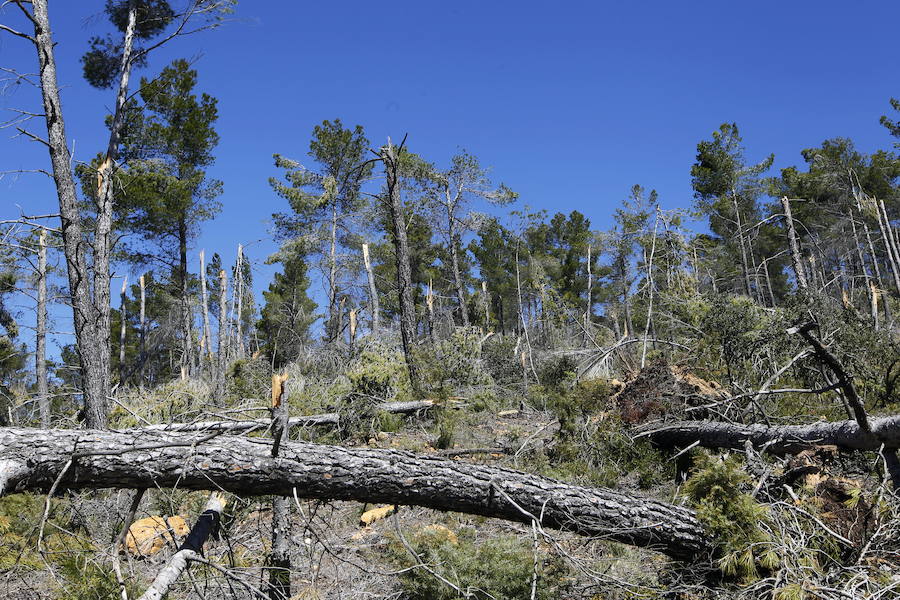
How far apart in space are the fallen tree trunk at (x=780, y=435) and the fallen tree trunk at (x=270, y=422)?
3721 mm

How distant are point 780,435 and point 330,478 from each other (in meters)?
3.87

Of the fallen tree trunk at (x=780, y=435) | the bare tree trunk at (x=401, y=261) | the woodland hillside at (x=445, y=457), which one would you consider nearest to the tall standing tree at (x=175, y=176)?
the woodland hillside at (x=445, y=457)

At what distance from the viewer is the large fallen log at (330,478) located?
325cm

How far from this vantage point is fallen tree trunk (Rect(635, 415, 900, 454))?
168 inches

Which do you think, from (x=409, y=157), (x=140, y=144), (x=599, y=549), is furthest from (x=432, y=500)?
(x=409, y=157)

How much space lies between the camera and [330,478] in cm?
371

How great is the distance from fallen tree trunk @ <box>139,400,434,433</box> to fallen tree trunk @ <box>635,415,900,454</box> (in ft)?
12.2

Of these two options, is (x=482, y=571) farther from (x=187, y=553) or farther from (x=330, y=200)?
(x=330, y=200)

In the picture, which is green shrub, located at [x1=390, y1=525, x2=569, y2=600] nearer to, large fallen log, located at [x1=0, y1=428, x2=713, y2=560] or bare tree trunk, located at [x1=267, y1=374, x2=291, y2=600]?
large fallen log, located at [x1=0, y1=428, x2=713, y2=560]

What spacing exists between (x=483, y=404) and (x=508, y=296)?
22468 mm

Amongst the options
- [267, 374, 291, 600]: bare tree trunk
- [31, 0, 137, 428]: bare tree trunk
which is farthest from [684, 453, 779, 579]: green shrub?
[31, 0, 137, 428]: bare tree trunk

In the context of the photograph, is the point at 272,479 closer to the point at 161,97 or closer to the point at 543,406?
the point at 543,406

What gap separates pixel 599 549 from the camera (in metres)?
5.08

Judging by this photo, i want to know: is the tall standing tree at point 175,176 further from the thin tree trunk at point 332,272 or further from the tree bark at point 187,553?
the tree bark at point 187,553
